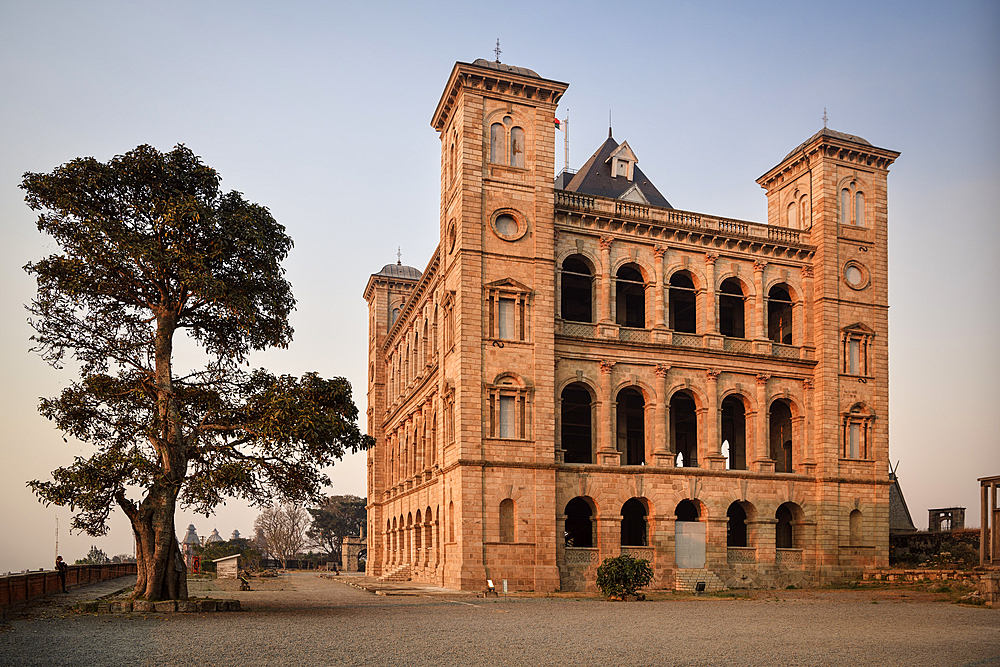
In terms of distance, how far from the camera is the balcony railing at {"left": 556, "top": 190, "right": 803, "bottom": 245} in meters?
37.5

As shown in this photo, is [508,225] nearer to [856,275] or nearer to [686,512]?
[686,512]

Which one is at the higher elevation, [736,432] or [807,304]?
[807,304]

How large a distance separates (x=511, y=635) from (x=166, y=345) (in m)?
11.7

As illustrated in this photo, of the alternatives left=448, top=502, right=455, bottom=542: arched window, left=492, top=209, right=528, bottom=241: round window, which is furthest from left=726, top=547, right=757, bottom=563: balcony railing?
left=492, top=209, right=528, bottom=241: round window

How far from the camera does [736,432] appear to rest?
4275 cm

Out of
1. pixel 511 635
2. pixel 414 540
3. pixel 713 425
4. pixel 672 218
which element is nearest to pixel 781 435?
pixel 713 425

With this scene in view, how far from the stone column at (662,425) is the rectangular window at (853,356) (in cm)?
904

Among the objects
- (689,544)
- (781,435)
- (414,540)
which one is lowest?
(414,540)

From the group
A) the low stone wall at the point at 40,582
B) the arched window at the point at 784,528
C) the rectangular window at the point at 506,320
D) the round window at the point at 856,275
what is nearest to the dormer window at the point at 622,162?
the round window at the point at 856,275

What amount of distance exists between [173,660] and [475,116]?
26.5 meters

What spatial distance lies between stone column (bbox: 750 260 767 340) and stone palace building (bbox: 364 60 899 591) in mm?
75

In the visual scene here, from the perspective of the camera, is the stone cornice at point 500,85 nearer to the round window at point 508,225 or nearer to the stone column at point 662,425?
the round window at point 508,225

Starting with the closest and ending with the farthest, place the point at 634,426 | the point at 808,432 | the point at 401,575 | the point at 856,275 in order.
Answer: the point at 808,432 < the point at 856,275 < the point at 401,575 < the point at 634,426

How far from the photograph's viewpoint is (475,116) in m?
35.8
